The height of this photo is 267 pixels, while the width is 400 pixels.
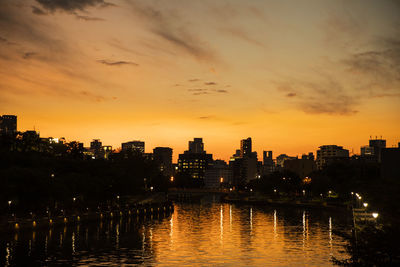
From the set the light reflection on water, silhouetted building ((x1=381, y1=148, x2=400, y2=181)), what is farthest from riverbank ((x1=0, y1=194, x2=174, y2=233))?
silhouetted building ((x1=381, y1=148, x2=400, y2=181))

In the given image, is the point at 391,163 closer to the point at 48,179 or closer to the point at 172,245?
the point at 172,245

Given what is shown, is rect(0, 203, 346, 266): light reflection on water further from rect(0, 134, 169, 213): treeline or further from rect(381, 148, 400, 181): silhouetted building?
rect(381, 148, 400, 181): silhouetted building

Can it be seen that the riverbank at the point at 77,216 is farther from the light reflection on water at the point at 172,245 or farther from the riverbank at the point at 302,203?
the riverbank at the point at 302,203

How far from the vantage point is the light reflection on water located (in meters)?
51.7

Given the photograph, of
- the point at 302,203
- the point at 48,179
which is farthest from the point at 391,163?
the point at 302,203

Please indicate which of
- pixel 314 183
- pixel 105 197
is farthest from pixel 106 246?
pixel 314 183

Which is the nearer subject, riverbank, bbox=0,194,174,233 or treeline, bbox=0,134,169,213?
riverbank, bbox=0,194,174,233

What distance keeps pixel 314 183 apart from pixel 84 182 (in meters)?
88.7

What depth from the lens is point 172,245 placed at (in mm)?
64312

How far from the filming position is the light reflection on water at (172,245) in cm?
5166

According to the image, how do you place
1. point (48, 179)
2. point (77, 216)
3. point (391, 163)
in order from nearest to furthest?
point (48, 179), point (391, 163), point (77, 216)

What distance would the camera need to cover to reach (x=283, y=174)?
19875cm

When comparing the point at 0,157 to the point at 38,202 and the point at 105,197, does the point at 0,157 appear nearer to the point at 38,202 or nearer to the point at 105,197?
the point at 38,202

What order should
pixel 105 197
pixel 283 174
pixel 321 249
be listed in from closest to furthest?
pixel 321 249
pixel 105 197
pixel 283 174
